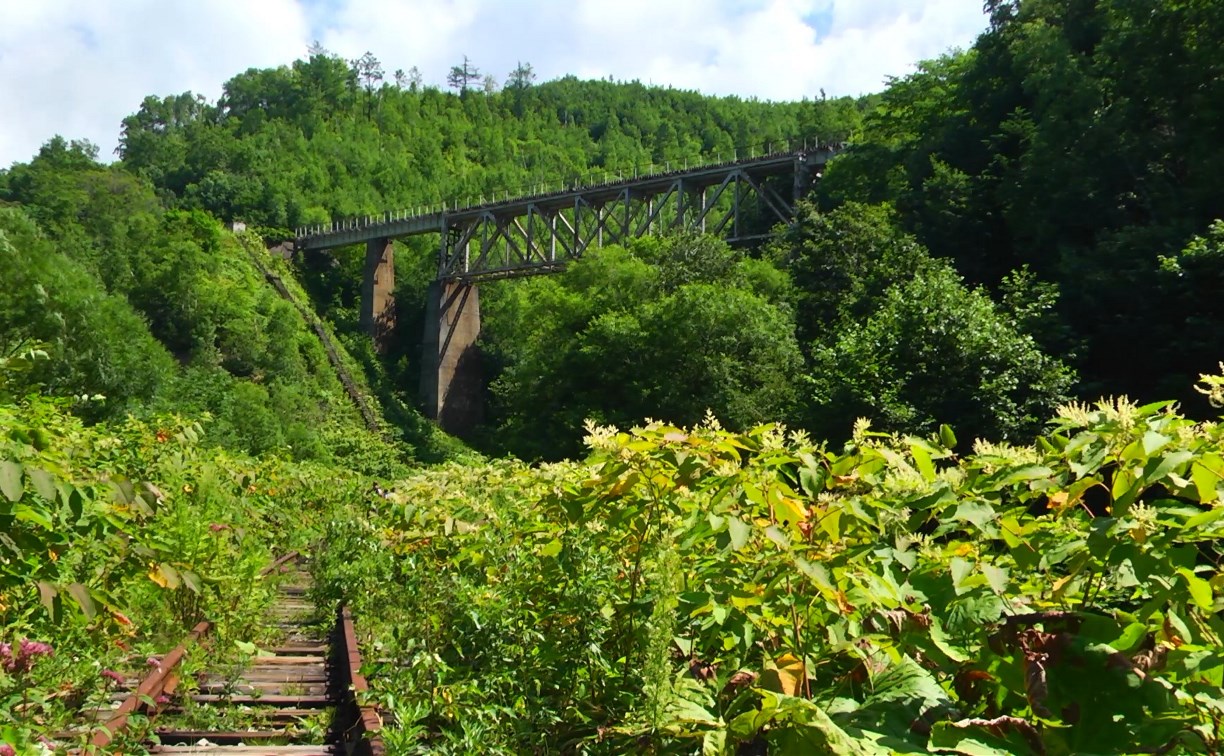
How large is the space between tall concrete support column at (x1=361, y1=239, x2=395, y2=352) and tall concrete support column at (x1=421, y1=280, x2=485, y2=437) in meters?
8.74

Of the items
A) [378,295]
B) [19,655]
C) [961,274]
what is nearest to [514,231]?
[378,295]

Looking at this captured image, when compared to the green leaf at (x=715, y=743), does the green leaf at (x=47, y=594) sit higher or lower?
higher

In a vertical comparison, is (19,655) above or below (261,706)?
above

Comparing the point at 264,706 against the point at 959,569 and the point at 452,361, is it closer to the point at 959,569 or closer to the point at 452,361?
the point at 959,569

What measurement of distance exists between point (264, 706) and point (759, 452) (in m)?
3.63

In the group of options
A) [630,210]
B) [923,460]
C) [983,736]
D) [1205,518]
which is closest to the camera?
[1205,518]

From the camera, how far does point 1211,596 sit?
1636mm

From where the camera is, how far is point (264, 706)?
16.8 ft

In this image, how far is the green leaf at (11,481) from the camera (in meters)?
1.83

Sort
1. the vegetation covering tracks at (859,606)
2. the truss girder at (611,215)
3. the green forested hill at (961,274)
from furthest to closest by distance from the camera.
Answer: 1. the truss girder at (611,215)
2. the green forested hill at (961,274)
3. the vegetation covering tracks at (859,606)

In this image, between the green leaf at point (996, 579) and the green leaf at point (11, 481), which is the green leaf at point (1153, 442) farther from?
the green leaf at point (11, 481)

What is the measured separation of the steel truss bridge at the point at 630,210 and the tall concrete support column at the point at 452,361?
1672mm

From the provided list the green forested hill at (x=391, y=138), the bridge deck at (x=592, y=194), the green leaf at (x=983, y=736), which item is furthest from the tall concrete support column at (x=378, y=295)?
the green leaf at (x=983, y=736)

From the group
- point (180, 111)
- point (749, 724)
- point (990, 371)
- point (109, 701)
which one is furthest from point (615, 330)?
point (180, 111)
